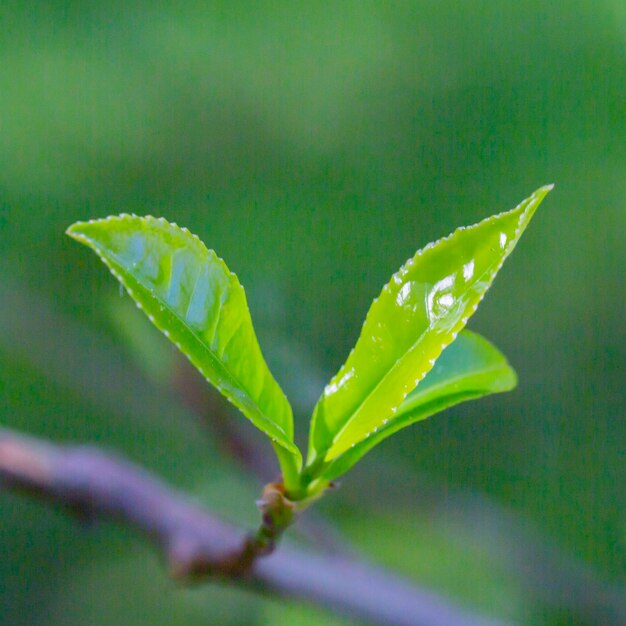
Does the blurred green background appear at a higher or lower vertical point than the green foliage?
lower

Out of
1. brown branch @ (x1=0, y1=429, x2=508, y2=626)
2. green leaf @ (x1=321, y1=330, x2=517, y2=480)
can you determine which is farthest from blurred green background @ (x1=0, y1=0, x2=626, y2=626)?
green leaf @ (x1=321, y1=330, x2=517, y2=480)

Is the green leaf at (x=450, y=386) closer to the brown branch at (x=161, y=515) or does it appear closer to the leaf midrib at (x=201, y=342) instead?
the leaf midrib at (x=201, y=342)

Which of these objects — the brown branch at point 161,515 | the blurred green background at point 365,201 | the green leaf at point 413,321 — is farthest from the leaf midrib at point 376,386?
the blurred green background at point 365,201

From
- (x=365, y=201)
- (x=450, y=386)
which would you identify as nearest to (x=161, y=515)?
(x=450, y=386)

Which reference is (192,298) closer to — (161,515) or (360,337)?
(360,337)

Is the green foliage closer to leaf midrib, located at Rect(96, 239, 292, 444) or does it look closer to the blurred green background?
leaf midrib, located at Rect(96, 239, 292, 444)

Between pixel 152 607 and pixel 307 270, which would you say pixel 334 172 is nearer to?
pixel 307 270
